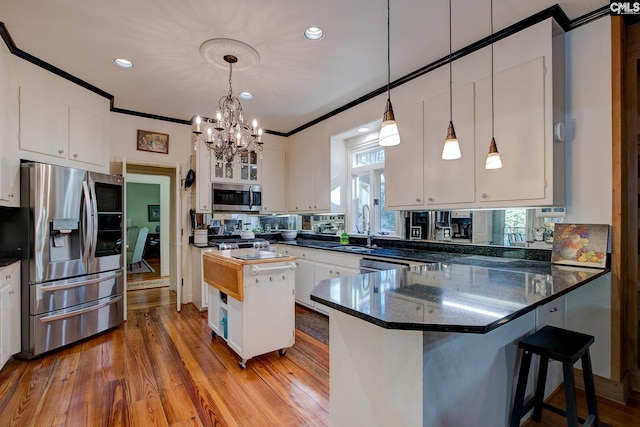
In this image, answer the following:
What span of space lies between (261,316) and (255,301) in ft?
0.50

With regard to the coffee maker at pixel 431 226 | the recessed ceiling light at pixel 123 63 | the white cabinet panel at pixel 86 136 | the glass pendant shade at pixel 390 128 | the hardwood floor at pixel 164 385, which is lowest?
the hardwood floor at pixel 164 385

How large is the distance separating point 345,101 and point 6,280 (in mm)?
3762

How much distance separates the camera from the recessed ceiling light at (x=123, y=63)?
9.35ft

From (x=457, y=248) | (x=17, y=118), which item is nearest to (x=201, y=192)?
(x=17, y=118)

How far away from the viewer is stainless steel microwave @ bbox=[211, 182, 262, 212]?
4598mm

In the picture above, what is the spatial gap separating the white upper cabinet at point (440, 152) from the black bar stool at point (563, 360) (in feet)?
4.02

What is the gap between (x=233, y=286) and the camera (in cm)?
264

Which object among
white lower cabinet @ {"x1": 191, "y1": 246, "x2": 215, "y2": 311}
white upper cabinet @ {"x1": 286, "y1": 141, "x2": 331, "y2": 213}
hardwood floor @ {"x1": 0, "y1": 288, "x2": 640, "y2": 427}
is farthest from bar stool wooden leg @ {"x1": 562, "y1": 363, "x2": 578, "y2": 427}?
white lower cabinet @ {"x1": 191, "y1": 246, "x2": 215, "y2": 311}

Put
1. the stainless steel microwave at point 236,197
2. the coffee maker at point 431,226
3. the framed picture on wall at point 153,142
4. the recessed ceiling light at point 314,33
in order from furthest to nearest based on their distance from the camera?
the stainless steel microwave at point 236,197 < the framed picture on wall at point 153,142 < the coffee maker at point 431,226 < the recessed ceiling light at point 314,33

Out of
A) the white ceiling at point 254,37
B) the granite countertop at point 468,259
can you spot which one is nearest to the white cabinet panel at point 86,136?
the white ceiling at point 254,37

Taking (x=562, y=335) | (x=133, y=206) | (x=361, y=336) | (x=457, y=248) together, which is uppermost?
(x=133, y=206)

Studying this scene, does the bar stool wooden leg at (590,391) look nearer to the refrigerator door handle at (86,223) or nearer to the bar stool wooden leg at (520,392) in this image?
the bar stool wooden leg at (520,392)

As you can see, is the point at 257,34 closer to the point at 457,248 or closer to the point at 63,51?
the point at 63,51

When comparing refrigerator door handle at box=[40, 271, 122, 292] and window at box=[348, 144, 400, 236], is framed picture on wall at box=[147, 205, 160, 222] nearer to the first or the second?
refrigerator door handle at box=[40, 271, 122, 292]
